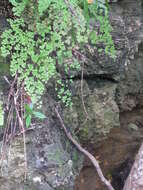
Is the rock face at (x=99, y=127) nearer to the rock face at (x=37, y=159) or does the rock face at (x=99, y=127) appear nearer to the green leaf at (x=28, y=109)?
the rock face at (x=37, y=159)

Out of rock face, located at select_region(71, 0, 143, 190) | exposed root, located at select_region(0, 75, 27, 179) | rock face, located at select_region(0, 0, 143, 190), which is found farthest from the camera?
rock face, located at select_region(71, 0, 143, 190)

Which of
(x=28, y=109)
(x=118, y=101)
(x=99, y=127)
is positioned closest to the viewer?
(x=28, y=109)

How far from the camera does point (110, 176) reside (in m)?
2.82

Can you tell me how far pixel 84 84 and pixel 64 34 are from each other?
59 cm

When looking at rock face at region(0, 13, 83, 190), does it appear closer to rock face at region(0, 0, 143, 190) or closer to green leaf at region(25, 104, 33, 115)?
rock face at region(0, 0, 143, 190)

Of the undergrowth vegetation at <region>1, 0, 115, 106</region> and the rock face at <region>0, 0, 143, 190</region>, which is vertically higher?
the undergrowth vegetation at <region>1, 0, 115, 106</region>

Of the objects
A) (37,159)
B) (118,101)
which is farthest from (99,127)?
(37,159)

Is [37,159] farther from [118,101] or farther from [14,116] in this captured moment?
[118,101]

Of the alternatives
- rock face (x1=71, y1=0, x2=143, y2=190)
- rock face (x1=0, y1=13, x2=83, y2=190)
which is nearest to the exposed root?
rock face (x1=0, y1=13, x2=83, y2=190)

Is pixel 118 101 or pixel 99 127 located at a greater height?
pixel 118 101

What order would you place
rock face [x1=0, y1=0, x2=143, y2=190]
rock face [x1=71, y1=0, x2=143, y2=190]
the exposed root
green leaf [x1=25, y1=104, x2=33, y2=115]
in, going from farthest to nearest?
rock face [x1=71, y1=0, x2=143, y2=190] < rock face [x1=0, y1=0, x2=143, y2=190] < the exposed root < green leaf [x1=25, y1=104, x2=33, y2=115]

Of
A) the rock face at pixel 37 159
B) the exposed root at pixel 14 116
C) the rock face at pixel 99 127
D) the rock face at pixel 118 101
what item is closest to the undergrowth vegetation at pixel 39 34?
the exposed root at pixel 14 116

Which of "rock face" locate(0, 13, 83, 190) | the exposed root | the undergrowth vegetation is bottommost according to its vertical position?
"rock face" locate(0, 13, 83, 190)

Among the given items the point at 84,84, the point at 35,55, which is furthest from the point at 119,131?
the point at 35,55
